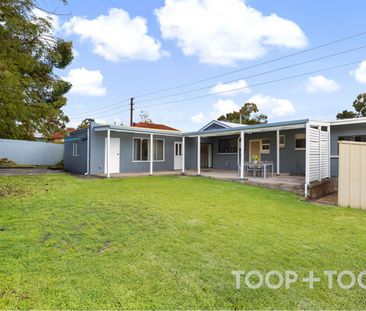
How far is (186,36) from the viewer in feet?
57.9

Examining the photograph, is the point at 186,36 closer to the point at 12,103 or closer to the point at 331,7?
the point at 331,7

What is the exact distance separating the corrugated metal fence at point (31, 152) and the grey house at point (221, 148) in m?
5.59

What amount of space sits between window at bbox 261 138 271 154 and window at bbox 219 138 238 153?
1948mm

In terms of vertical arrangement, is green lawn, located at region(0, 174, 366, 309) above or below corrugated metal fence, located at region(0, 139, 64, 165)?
below

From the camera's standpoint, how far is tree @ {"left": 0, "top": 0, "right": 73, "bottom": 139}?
5277mm

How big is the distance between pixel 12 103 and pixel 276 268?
19.0 ft

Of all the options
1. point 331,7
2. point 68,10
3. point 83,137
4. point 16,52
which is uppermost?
point 331,7

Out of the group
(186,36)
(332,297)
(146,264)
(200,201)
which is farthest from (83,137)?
(332,297)

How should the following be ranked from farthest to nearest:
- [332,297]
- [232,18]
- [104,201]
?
1. [232,18]
2. [104,201]
3. [332,297]

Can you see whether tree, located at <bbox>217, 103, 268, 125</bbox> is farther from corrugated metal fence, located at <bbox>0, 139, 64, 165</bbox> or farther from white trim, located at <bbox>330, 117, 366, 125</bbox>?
white trim, located at <bbox>330, 117, 366, 125</bbox>

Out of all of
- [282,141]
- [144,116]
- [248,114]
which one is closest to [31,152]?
[282,141]

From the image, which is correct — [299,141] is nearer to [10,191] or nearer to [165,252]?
[165,252]

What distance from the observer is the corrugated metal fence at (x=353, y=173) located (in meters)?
7.98

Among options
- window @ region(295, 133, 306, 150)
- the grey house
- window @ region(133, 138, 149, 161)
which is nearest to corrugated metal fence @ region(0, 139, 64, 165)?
the grey house
